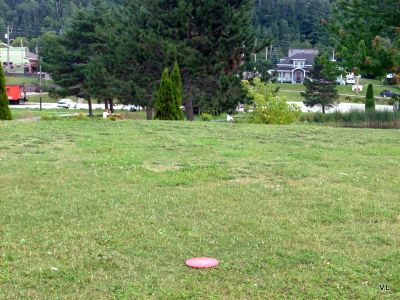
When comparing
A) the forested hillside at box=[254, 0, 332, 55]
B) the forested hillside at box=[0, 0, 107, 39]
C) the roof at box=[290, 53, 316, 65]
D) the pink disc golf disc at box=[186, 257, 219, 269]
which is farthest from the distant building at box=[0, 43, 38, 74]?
the pink disc golf disc at box=[186, 257, 219, 269]

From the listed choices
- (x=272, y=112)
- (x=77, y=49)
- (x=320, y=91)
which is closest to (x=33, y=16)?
(x=77, y=49)

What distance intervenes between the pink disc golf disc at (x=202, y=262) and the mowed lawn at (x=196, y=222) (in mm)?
67

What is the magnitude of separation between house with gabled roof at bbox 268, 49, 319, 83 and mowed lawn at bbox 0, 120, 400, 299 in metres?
71.7

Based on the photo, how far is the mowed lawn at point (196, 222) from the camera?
3.75m

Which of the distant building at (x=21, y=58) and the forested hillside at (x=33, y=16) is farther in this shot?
the forested hillside at (x=33, y=16)

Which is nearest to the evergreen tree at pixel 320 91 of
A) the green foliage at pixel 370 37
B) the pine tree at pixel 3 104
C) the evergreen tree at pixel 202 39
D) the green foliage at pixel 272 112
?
the evergreen tree at pixel 202 39

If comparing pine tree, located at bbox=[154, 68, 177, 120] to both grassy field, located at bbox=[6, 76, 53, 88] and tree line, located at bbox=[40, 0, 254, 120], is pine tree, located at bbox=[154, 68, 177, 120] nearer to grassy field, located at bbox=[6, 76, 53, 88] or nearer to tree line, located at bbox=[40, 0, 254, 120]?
tree line, located at bbox=[40, 0, 254, 120]

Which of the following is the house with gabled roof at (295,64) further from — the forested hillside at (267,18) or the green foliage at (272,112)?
the green foliage at (272,112)

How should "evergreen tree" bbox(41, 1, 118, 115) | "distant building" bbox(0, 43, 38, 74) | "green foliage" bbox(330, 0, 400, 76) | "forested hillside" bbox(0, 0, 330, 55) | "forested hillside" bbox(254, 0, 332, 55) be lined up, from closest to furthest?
"green foliage" bbox(330, 0, 400, 76) → "evergreen tree" bbox(41, 1, 118, 115) → "distant building" bbox(0, 43, 38, 74) → "forested hillside" bbox(0, 0, 330, 55) → "forested hillside" bbox(254, 0, 332, 55)

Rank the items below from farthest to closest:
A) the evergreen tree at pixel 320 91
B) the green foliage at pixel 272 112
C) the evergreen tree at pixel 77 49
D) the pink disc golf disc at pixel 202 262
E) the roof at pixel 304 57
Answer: the roof at pixel 304 57
the evergreen tree at pixel 320 91
the evergreen tree at pixel 77 49
the green foliage at pixel 272 112
the pink disc golf disc at pixel 202 262

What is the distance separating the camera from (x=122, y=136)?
11.6 metres

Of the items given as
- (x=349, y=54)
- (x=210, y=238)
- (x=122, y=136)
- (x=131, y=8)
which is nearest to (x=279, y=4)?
(x=131, y=8)

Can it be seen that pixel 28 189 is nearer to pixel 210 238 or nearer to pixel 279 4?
pixel 210 238

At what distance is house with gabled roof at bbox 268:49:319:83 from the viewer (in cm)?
7961
